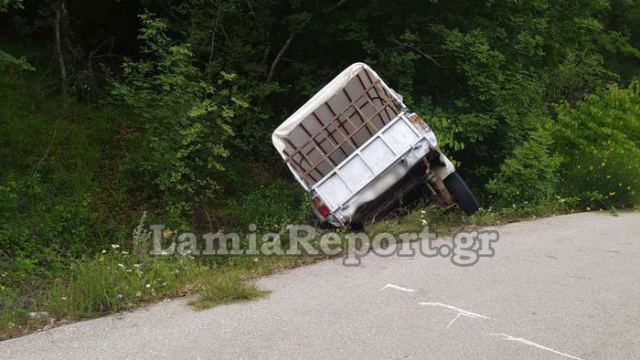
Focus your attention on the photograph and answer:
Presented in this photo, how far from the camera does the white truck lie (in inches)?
353

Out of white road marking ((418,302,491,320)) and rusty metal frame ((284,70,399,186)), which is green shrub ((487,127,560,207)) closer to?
rusty metal frame ((284,70,399,186))

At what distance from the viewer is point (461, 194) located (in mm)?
9781

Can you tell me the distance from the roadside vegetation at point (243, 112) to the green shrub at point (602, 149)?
40 millimetres

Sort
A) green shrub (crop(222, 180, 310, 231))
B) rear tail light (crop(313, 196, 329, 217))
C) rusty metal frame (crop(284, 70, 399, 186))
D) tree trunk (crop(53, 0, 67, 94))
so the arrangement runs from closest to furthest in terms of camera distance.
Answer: rear tail light (crop(313, 196, 329, 217)) < rusty metal frame (crop(284, 70, 399, 186)) < green shrub (crop(222, 180, 310, 231)) < tree trunk (crop(53, 0, 67, 94))

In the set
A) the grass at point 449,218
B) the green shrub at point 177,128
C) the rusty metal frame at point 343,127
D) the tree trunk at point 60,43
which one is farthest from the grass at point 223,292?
the tree trunk at point 60,43

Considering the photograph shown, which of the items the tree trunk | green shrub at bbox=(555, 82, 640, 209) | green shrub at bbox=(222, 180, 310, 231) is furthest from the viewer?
the tree trunk

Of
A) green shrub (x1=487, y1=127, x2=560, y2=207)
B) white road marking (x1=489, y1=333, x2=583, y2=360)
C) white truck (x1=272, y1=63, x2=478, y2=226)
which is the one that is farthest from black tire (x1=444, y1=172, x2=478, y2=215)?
white road marking (x1=489, y1=333, x2=583, y2=360)

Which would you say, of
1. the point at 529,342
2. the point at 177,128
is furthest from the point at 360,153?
the point at 529,342

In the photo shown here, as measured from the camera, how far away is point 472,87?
39.6 ft

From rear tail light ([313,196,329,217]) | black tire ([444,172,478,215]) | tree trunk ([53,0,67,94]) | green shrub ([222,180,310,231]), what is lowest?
black tire ([444,172,478,215])

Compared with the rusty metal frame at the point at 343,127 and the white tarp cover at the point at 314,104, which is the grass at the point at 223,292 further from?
the white tarp cover at the point at 314,104

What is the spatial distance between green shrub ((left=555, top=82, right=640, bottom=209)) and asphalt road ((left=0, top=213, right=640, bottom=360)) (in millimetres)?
4665

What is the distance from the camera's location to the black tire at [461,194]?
9.79m

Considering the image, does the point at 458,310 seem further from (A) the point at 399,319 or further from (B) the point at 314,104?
(B) the point at 314,104
